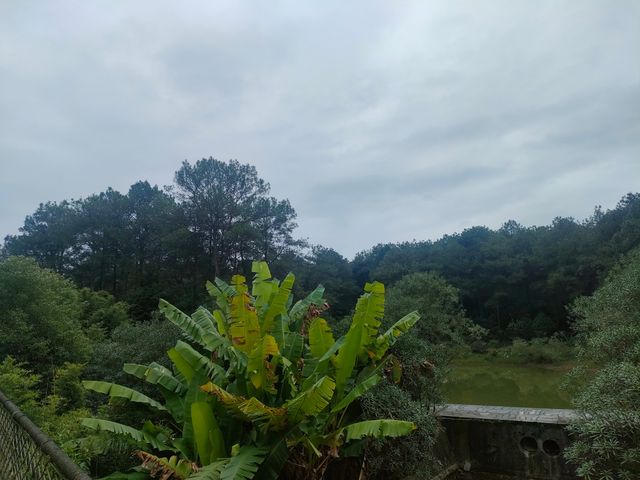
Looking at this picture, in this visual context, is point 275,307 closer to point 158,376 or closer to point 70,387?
point 158,376

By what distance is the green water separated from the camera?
1230cm

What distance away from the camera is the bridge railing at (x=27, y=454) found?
1679 mm

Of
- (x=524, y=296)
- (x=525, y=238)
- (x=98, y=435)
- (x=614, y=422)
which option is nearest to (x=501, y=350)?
(x=524, y=296)

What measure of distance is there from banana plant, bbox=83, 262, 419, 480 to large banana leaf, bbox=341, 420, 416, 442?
1 centimetres

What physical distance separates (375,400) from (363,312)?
1.29 meters

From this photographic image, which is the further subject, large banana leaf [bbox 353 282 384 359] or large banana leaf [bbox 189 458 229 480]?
large banana leaf [bbox 353 282 384 359]

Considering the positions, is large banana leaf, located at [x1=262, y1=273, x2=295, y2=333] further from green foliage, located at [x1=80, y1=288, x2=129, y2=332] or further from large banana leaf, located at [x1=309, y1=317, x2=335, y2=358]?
green foliage, located at [x1=80, y1=288, x2=129, y2=332]

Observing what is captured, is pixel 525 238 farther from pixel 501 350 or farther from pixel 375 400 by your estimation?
pixel 375 400

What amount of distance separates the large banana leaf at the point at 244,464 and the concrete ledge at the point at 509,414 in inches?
186

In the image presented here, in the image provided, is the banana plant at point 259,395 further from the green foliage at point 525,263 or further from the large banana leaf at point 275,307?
the green foliage at point 525,263

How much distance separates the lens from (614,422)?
412 centimetres

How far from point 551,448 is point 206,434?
5807 millimetres

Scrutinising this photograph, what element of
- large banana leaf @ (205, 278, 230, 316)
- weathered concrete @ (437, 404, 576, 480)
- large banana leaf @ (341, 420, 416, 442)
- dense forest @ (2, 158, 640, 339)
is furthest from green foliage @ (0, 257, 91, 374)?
dense forest @ (2, 158, 640, 339)

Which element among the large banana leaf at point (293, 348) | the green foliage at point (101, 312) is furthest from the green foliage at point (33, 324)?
the large banana leaf at point (293, 348)
